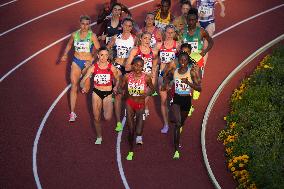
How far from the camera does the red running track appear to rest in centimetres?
1131

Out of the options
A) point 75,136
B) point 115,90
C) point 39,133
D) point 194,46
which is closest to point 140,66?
point 115,90

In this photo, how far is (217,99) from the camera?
14094mm

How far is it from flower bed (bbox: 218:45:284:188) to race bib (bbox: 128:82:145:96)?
7.91 feet

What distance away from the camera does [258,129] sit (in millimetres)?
12531

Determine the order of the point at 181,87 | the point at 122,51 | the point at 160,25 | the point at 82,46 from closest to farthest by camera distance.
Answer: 1. the point at 181,87
2. the point at 122,51
3. the point at 82,46
4. the point at 160,25

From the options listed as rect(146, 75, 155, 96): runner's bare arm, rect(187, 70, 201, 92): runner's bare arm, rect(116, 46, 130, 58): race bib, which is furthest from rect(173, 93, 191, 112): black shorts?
rect(116, 46, 130, 58): race bib

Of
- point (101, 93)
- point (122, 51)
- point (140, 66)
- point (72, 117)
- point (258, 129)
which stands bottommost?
point (258, 129)

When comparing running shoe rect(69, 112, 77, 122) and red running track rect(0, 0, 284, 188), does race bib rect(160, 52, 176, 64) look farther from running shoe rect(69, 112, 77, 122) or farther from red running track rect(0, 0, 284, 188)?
running shoe rect(69, 112, 77, 122)

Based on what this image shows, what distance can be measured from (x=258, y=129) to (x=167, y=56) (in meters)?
2.62

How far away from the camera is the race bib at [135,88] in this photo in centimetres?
1118

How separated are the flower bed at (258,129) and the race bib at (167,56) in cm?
205

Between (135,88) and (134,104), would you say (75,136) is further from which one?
(135,88)

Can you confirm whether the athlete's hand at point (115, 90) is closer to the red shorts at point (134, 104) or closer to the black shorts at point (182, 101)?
the red shorts at point (134, 104)

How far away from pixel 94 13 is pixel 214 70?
16.9ft
